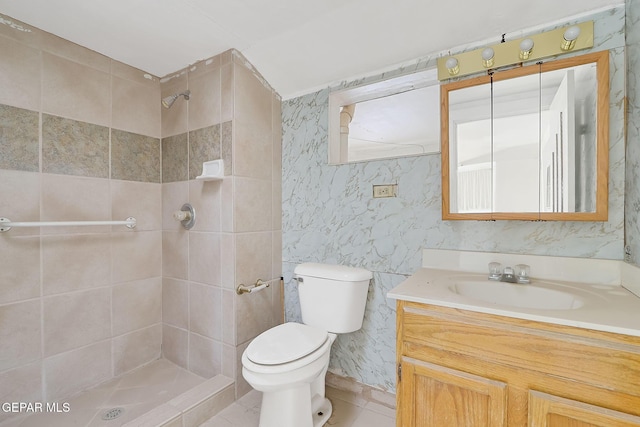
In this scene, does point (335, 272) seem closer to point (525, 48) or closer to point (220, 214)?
point (220, 214)

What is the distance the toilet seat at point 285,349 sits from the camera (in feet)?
4.00

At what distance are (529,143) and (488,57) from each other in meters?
0.43

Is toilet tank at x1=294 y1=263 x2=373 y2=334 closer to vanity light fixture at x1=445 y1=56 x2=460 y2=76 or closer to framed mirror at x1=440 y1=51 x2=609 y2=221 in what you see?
framed mirror at x1=440 y1=51 x2=609 y2=221

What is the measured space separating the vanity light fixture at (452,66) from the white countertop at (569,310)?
991 mm

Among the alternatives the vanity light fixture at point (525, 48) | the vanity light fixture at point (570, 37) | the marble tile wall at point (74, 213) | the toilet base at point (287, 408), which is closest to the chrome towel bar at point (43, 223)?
the marble tile wall at point (74, 213)

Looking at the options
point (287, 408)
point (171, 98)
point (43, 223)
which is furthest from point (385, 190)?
point (43, 223)

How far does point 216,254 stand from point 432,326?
1.25m

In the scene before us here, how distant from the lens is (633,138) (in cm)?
108

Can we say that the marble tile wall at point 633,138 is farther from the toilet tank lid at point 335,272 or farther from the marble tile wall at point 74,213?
the marble tile wall at point 74,213

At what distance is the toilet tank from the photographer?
1.53 meters

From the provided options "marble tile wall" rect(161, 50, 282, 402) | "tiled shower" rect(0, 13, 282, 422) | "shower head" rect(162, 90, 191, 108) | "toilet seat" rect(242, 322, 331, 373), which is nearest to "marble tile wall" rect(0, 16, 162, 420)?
"tiled shower" rect(0, 13, 282, 422)

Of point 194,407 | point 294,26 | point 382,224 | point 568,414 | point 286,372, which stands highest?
point 294,26

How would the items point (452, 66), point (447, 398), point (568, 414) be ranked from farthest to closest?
point (452, 66)
point (447, 398)
point (568, 414)

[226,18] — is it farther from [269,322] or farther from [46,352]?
[46,352]
